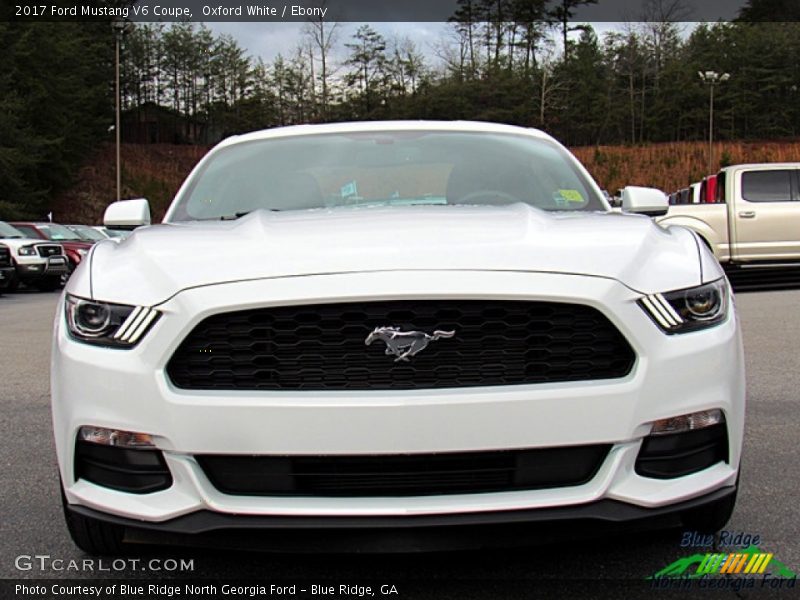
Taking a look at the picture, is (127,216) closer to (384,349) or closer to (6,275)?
(384,349)

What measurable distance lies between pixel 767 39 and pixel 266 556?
7429 cm

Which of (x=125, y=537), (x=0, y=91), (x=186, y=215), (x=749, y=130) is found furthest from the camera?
(x=749, y=130)

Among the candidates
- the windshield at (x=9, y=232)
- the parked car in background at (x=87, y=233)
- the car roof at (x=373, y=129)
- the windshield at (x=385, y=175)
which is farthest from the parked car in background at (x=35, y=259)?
the windshield at (x=385, y=175)

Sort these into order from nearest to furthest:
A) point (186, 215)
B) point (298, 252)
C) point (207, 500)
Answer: point (207, 500), point (298, 252), point (186, 215)

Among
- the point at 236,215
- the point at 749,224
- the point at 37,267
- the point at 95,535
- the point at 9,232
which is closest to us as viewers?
the point at 95,535

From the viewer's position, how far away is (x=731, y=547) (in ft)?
8.50

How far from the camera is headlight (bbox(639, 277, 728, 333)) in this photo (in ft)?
7.25

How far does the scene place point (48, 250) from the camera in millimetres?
18656

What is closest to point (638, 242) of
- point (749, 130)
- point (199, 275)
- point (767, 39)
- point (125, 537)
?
point (199, 275)

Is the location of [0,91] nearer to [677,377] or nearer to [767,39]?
[677,377]

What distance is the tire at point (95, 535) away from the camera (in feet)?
7.95

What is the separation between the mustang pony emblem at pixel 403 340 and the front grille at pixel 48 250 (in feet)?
59.3
